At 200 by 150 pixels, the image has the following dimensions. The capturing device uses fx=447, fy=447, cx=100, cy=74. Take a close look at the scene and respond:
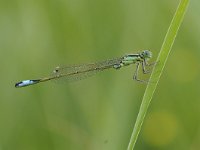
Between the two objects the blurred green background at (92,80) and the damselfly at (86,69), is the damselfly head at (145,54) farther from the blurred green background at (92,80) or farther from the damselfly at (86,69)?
the blurred green background at (92,80)

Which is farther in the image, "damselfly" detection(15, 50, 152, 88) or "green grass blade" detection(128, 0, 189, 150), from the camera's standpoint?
"damselfly" detection(15, 50, 152, 88)

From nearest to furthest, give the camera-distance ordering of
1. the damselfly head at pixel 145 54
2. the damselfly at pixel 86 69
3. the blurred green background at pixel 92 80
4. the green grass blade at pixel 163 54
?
the green grass blade at pixel 163 54 < the damselfly head at pixel 145 54 < the damselfly at pixel 86 69 < the blurred green background at pixel 92 80

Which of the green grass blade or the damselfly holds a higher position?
the damselfly

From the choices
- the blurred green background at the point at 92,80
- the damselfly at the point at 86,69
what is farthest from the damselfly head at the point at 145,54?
the blurred green background at the point at 92,80

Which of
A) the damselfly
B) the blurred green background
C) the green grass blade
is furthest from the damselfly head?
the green grass blade

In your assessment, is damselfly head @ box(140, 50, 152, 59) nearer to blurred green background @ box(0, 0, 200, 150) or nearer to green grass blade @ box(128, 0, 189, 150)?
blurred green background @ box(0, 0, 200, 150)

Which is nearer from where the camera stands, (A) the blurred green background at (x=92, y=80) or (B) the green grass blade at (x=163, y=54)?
(B) the green grass blade at (x=163, y=54)

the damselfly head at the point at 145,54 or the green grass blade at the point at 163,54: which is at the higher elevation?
the damselfly head at the point at 145,54

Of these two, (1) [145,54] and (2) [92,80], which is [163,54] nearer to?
(1) [145,54]

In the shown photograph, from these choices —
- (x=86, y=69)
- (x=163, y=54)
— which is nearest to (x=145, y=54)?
(x=86, y=69)
